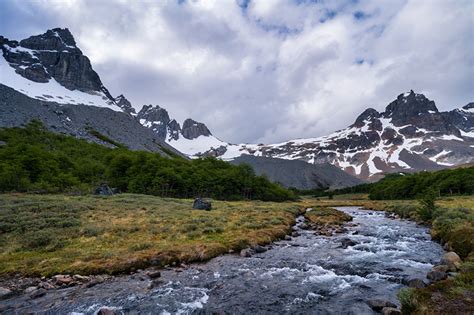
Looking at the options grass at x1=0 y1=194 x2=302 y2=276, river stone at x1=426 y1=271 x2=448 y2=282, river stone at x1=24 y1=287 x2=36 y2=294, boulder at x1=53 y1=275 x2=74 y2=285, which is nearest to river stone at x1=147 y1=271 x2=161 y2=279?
grass at x1=0 y1=194 x2=302 y2=276

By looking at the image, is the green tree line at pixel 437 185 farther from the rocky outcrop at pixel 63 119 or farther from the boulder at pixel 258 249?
the rocky outcrop at pixel 63 119

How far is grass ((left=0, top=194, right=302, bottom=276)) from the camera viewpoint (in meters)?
20.2

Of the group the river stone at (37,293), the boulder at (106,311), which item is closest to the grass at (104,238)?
the river stone at (37,293)

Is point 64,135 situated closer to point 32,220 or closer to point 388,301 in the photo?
point 32,220

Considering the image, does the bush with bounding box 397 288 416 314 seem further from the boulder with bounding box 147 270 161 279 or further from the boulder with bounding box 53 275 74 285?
the boulder with bounding box 53 275 74 285

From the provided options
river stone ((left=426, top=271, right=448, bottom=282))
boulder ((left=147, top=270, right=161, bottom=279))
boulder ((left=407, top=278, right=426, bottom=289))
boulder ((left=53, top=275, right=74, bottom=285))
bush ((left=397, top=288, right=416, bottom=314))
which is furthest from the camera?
boulder ((left=147, top=270, right=161, bottom=279))

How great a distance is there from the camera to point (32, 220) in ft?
99.0

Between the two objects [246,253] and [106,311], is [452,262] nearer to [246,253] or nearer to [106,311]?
[246,253]

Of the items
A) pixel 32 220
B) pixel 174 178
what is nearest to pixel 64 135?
pixel 174 178

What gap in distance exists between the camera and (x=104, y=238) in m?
26.3

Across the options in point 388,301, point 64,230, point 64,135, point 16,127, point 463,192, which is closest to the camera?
point 388,301

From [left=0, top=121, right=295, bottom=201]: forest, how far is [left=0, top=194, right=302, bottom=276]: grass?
151 feet

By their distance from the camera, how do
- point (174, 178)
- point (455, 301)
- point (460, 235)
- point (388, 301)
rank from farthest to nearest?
point (174, 178) → point (460, 235) → point (388, 301) → point (455, 301)

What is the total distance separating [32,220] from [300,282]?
29627mm
